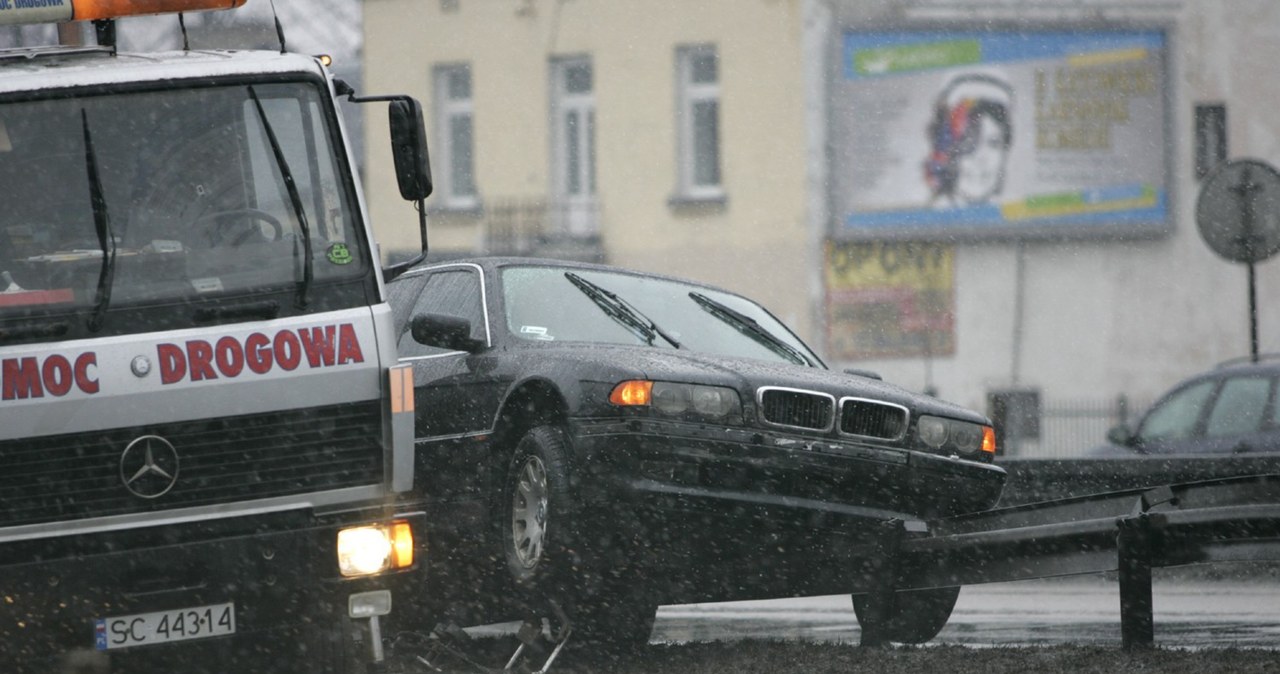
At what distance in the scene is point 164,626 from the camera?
23.6 feet

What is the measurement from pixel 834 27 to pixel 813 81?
3.07ft

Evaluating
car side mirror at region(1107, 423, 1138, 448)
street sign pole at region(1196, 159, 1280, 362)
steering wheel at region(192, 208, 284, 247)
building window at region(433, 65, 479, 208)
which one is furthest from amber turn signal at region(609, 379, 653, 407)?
building window at region(433, 65, 479, 208)

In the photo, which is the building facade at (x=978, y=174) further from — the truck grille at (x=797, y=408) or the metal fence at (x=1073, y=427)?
the truck grille at (x=797, y=408)

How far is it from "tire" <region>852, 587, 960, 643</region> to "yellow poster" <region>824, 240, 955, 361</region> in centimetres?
2444

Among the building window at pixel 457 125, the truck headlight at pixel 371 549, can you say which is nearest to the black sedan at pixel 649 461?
the truck headlight at pixel 371 549

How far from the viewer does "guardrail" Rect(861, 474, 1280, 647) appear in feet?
25.9

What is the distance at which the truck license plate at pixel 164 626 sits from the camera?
714cm

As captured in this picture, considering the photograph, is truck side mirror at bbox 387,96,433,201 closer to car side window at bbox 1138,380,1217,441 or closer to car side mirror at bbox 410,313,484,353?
car side mirror at bbox 410,313,484,353

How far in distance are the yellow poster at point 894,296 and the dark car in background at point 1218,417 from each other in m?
16.8

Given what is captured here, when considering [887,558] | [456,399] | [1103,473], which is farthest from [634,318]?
[1103,473]

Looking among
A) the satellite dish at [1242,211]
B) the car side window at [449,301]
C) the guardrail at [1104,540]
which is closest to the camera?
the guardrail at [1104,540]

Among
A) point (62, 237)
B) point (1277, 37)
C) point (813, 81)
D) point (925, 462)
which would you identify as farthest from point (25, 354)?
point (1277, 37)

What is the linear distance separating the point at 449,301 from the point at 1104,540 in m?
3.66

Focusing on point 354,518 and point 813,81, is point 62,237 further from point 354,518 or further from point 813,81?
point 813,81
